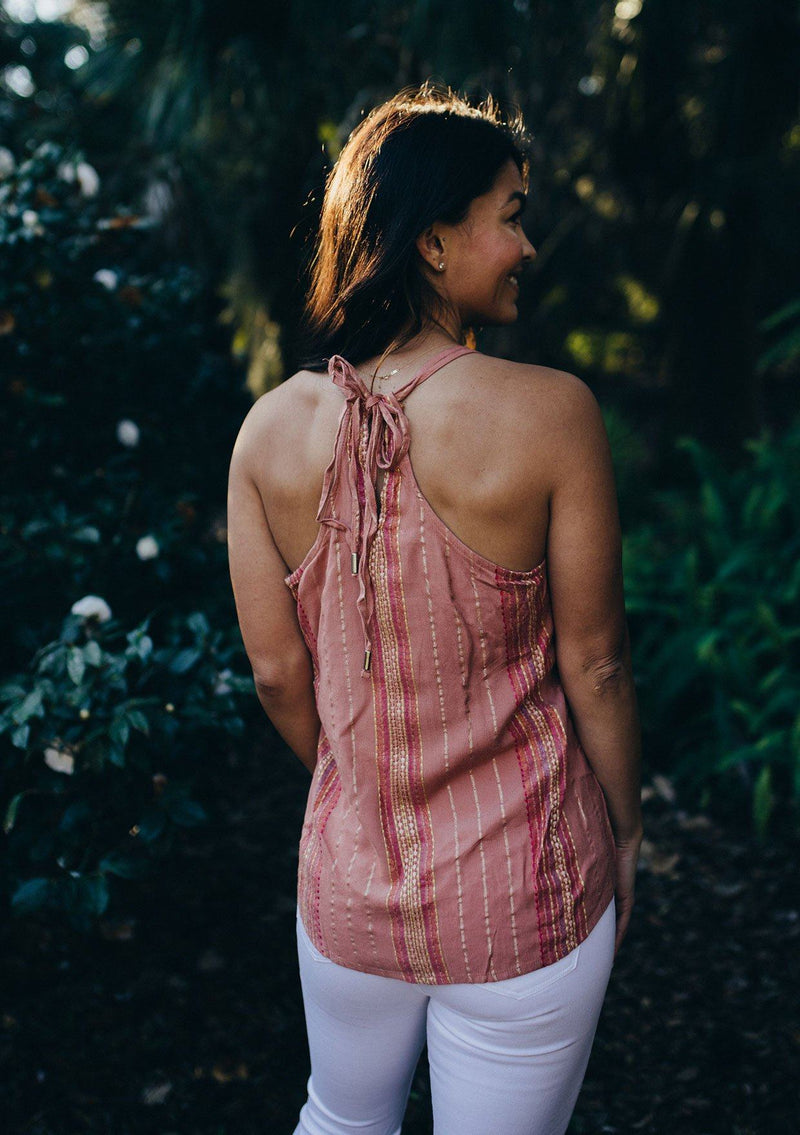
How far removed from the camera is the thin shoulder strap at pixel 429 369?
3.53 feet

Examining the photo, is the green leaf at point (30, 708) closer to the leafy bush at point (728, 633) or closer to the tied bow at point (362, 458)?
the tied bow at point (362, 458)

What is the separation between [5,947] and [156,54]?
370 cm

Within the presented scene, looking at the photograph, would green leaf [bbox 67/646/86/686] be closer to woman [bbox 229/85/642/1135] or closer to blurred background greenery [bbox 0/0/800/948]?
blurred background greenery [bbox 0/0/800/948]

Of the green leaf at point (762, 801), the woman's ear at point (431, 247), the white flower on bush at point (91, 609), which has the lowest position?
the green leaf at point (762, 801)

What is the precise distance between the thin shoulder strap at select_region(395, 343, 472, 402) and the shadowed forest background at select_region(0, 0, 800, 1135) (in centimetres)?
57

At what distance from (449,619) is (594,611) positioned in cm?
22

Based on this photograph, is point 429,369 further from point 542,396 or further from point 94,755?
point 94,755

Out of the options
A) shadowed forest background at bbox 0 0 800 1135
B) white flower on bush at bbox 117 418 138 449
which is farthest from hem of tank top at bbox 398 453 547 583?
white flower on bush at bbox 117 418 138 449

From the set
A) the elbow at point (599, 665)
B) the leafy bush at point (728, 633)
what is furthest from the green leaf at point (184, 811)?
the leafy bush at point (728, 633)

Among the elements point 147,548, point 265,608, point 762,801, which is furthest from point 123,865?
point 762,801

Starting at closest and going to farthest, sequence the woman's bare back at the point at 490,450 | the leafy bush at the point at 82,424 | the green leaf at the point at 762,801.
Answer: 1. the woman's bare back at the point at 490,450
2. the leafy bush at the point at 82,424
3. the green leaf at the point at 762,801

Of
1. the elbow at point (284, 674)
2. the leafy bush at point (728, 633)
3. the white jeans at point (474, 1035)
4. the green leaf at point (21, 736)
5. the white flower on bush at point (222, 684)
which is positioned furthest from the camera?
the leafy bush at point (728, 633)

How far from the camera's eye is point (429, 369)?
1081mm

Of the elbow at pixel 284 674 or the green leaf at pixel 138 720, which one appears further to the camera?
the green leaf at pixel 138 720
